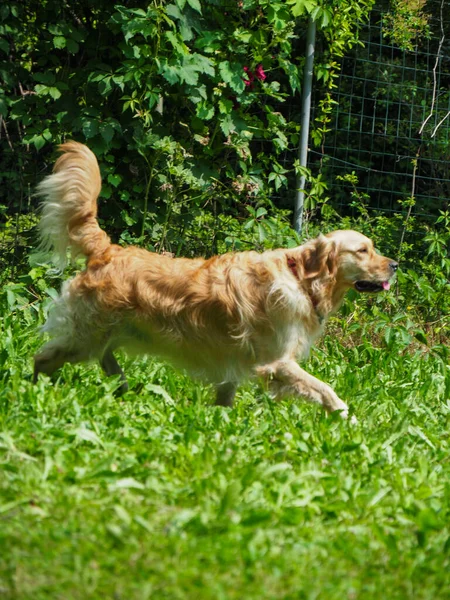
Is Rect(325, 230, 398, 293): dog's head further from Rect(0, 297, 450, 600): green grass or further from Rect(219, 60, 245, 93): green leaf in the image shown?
Rect(219, 60, 245, 93): green leaf

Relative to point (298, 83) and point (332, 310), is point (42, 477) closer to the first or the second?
point (332, 310)

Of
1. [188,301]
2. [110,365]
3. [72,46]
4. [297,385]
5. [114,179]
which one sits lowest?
[110,365]

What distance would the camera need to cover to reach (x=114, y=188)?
709 centimetres

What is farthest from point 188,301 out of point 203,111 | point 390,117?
point 390,117

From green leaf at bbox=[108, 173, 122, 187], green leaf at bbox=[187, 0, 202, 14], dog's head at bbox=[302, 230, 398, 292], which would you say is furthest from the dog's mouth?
green leaf at bbox=[187, 0, 202, 14]

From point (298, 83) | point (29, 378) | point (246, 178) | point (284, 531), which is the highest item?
point (298, 83)

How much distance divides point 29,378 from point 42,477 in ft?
6.60

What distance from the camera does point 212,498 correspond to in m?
3.26

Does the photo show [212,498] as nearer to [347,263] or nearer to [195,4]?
[347,263]

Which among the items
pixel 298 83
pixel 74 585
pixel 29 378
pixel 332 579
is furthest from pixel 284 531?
pixel 298 83

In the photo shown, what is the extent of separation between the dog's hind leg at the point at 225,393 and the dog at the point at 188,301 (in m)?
0.15

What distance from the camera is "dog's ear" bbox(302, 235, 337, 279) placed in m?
5.02

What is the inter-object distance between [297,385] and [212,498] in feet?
5.54

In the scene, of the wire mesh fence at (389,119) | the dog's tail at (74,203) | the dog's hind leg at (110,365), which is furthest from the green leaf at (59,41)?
the dog's hind leg at (110,365)
